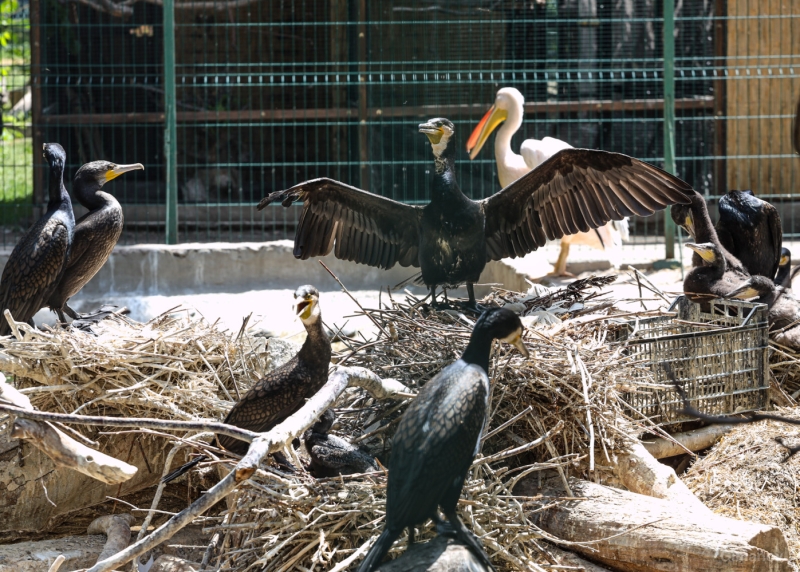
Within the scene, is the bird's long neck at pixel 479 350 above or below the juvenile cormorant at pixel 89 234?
below

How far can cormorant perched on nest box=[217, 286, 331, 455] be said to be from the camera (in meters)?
3.88

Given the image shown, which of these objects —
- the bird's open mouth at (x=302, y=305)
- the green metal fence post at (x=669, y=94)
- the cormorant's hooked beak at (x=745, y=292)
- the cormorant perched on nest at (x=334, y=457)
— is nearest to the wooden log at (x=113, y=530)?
the cormorant perched on nest at (x=334, y=457)

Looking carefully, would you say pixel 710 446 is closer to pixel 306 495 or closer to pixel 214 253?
pixel 306 495

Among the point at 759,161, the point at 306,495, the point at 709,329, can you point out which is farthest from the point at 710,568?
the point at 759,161

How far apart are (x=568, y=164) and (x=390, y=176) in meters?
4.13

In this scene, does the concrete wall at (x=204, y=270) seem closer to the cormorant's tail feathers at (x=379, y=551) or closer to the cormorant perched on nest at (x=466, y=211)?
the cormorant perched on nest at (x=466, y=211)

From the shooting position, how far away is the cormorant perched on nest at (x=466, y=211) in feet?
15.7

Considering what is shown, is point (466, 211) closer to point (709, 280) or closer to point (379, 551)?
point (709, 280)

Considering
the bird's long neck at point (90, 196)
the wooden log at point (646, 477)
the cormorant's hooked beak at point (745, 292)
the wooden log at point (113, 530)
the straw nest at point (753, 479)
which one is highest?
the bird's long neck at point (90, 196)

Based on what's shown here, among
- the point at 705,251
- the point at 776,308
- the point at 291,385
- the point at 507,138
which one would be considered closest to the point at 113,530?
the point at 291,385

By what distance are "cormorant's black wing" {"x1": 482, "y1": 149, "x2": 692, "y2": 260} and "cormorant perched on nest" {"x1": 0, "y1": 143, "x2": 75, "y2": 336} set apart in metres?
2.10

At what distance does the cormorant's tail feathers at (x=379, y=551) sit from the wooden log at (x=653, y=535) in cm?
82

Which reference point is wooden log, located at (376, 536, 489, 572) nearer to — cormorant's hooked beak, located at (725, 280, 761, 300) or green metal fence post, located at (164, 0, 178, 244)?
cormorant's hooked beak, located at (725, 280, 761, 300)

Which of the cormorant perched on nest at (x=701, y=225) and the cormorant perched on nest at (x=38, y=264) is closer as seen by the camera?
the cormorant perched on nest at (x=38, y=264)
